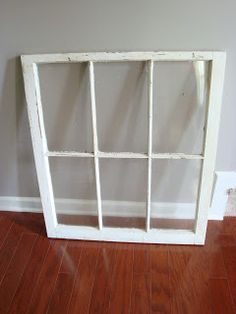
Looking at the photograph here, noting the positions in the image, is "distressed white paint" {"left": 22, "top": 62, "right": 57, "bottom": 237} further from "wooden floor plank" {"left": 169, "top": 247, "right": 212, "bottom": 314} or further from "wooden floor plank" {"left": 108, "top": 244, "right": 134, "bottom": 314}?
"wooden floor plank" {"left": 169, "top": 247, "right": 212, "bottom": 314}

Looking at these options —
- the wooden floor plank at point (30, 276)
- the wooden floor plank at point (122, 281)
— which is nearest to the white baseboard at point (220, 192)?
the wooden floor plank at point (122, 281)

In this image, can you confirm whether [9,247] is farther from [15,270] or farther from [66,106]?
[66,106]

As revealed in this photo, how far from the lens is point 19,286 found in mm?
1316

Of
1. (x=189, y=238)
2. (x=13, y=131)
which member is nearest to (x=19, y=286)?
(x=13, y=131)

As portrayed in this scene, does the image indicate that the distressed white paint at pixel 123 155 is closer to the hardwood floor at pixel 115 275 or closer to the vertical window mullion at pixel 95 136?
the vertical window mullion at pixel 95 136

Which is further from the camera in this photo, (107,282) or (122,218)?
(122,218)

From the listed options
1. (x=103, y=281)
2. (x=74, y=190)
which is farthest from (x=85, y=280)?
(x=74, y=190)

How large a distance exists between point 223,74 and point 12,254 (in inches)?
47.4

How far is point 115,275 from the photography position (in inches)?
53.1

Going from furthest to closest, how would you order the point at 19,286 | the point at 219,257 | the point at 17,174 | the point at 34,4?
the point at 17,174 < the point at 219,257 < the point at 19,286 < the point at 34,4

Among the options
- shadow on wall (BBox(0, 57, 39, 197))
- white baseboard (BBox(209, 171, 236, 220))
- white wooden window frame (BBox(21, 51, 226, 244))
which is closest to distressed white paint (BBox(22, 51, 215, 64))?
white wooden window frame (BBox(21, 51, 226, 244))

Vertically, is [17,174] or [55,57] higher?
[55,57]

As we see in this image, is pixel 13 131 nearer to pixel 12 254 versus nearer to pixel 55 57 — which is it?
pixel 55 57

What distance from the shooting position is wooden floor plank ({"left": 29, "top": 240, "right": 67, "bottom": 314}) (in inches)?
48.8
